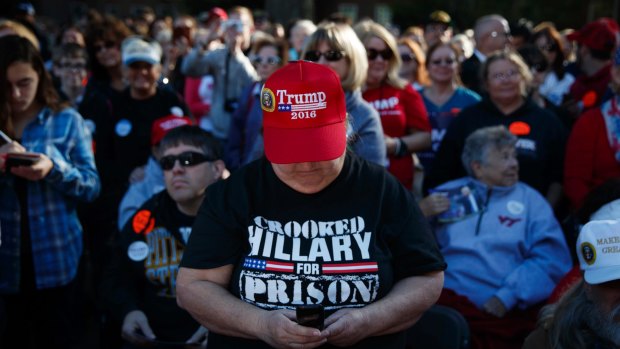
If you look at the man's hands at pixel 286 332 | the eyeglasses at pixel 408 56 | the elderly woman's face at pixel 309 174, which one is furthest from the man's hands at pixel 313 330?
the eyeglasses at pixel 408 56

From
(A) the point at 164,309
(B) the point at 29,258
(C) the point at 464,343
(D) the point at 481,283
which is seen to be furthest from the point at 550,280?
(B) the point at 29,258

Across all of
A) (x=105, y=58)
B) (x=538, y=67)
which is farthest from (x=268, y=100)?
(x=538, y=67)

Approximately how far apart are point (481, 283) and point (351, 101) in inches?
48.4

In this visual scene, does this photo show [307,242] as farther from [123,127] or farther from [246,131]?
[123,127]

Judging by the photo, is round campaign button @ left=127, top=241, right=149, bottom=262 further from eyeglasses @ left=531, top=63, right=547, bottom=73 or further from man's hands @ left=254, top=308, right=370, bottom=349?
eyeglasses @ left=531, top=63, right=547, bottom=73

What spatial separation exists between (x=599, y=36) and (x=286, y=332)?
17.3 ft

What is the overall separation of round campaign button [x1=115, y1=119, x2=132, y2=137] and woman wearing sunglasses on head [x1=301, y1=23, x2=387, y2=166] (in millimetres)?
1643

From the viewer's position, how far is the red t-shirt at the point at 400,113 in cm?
458

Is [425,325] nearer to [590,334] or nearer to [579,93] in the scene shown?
[590,334]

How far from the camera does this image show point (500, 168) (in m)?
3.90

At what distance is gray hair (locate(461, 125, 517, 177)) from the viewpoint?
13.0 feet

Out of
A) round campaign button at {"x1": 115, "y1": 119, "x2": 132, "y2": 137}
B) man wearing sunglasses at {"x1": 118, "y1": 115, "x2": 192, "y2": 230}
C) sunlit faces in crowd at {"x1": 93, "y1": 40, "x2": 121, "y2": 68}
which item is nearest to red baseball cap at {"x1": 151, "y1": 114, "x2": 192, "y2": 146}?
man wearing sunglasses at {"x1": 118, "y1": 115, "x2": 192, "y2": 230}

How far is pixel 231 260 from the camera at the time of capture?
2215 mm

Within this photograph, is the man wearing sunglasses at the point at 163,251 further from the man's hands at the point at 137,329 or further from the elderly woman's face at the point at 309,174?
the elderly woman's face at the point at 309,174
